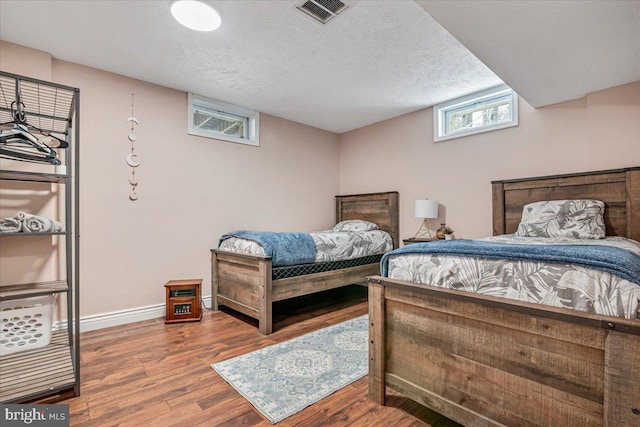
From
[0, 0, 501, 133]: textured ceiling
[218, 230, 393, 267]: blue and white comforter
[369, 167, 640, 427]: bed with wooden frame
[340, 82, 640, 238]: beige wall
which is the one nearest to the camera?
[369, 167, 640, 427]: bed with wooden frame

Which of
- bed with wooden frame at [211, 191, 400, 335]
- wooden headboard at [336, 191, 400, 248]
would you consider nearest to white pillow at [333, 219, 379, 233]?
wooden headboard at [336, 191, 400, 248]

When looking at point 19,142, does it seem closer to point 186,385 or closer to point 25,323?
point 25,323

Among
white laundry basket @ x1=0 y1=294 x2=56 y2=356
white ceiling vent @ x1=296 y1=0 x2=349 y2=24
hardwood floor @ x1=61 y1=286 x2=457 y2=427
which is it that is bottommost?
hardwood floor @ x1=61 y1=286 x2=457 y2=427

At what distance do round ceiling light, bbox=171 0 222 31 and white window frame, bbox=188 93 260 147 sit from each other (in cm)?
140

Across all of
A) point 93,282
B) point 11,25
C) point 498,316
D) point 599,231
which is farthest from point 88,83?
point 599,231

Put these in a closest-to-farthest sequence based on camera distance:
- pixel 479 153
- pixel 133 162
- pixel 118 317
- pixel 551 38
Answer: pixel 551 38
pixel 118 317
pixel 133 162
pixel 479 153

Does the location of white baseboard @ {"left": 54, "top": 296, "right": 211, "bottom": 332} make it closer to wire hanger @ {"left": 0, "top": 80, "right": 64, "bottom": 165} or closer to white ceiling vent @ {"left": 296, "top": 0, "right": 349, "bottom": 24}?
wire hanger @ {"left": 0, "top": 80, "right": 64, "bottom": 165}

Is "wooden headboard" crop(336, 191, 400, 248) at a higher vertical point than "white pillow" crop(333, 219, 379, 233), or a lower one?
higher

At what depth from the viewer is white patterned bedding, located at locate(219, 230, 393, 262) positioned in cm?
309

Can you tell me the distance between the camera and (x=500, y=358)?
124 centimetres

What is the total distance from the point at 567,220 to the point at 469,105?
1.80 meters

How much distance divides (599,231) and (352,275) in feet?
7.33

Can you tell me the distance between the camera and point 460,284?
4.64ft

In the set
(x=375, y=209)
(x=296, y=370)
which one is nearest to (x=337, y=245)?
(x=375, y=209)
